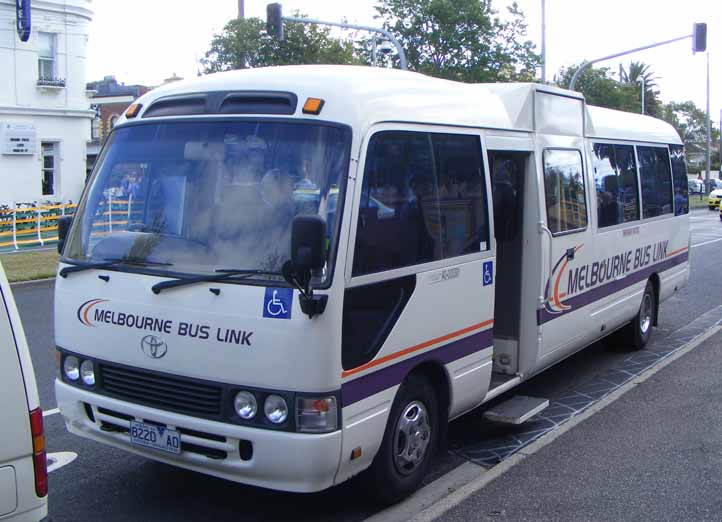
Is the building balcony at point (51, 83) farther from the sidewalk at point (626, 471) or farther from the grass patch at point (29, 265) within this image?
the sidewalk at point (626, 471)

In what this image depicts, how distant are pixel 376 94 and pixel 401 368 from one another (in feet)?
5.50

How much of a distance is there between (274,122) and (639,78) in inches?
3277

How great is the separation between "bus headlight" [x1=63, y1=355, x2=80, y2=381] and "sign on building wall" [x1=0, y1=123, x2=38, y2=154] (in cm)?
2568

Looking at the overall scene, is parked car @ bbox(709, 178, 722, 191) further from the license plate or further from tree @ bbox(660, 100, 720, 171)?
the license plate

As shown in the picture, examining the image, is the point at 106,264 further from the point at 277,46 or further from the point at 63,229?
the point at 277,46

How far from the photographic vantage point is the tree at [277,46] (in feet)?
111

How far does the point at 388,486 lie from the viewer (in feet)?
16.8

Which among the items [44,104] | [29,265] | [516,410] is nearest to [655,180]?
[516,410]

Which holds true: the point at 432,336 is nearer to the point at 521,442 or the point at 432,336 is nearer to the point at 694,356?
the point at 521,442

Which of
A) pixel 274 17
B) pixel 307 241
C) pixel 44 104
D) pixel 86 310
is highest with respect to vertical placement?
pixel 274 17

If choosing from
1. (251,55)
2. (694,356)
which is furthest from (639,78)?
(694,356)

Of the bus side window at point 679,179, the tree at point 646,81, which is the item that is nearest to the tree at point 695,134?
the tree at point 646,81

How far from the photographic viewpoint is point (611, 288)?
8.67 m

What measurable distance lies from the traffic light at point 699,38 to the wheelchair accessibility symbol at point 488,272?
22662 millimetres
